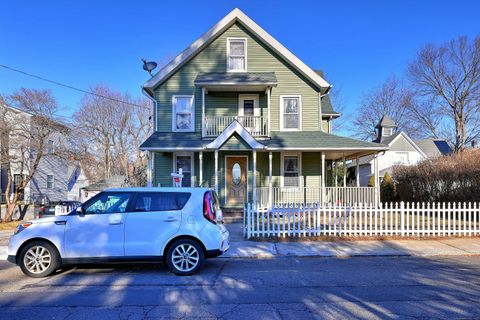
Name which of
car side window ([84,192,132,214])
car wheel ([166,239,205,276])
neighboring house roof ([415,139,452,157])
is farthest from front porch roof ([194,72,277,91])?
neighboring house roof ([415,139,452,157])

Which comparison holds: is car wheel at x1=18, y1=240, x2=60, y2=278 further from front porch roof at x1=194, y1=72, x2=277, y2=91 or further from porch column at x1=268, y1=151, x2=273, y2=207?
front porch roof at x1=194, y1=72, x2=277, y2=91

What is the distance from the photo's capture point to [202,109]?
53.3ft

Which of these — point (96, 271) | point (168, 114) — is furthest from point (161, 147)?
point (96, 271)

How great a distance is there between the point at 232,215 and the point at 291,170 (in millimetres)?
3933

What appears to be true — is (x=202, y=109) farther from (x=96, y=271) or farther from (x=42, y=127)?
(x=42, y=127)

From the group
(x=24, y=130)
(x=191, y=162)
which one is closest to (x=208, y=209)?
(x=191, y=162)

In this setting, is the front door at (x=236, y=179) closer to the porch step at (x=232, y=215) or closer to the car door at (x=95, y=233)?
the porch step at (x=232, y=215)

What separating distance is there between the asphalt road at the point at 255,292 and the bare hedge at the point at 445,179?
30.8 feet

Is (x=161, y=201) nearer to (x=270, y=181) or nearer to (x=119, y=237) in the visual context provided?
(x=119, y=237)

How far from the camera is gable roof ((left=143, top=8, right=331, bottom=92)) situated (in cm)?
1681

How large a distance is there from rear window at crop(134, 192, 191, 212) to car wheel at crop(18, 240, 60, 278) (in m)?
1.75

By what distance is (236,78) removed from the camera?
52.7ft

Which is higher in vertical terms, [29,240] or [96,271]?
[29,240]

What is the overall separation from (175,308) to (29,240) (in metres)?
3.59
